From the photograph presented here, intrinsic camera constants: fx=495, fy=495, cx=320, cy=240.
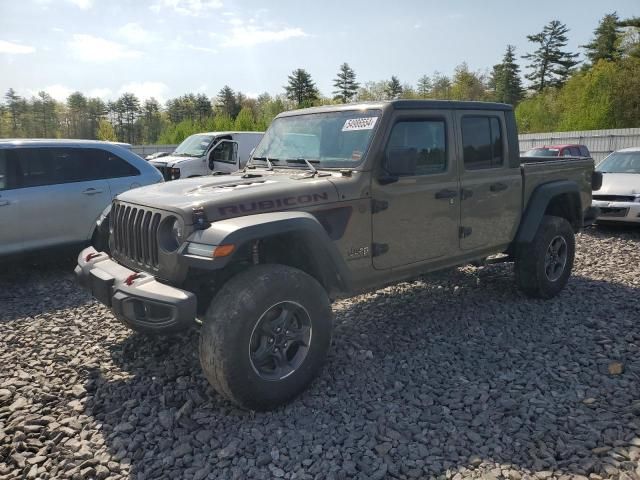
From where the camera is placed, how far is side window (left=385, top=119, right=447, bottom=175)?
3943mm

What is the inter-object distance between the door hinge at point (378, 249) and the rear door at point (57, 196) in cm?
425

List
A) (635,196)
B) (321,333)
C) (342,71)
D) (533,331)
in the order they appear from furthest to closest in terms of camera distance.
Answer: (342,71)
(635,196)
(533,331)
(321,333)

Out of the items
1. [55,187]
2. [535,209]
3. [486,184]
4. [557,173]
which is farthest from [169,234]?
[557,173]

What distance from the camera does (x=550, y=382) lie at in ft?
11.7

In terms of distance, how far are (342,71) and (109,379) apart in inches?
2692

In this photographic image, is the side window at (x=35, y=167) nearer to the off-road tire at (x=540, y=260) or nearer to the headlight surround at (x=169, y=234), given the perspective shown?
the headlight surround at (x=169, y=234)

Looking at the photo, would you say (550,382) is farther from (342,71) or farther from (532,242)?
(342,71)

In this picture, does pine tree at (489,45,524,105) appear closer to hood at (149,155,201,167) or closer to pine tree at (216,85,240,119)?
pine tree at (216,85,240,119)

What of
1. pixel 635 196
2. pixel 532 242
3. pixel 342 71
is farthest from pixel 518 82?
pixel 532 242

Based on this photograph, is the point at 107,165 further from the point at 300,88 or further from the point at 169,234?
the point at 300,88

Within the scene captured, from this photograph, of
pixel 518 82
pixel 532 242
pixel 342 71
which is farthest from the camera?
pixel 342 71

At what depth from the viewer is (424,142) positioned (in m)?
4.16

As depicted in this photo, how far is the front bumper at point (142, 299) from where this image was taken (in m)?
2.88

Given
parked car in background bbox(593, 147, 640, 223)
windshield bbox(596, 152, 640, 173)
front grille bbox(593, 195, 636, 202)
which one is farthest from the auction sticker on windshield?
windshield bbox(596, 152, 640, 173)
